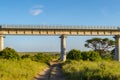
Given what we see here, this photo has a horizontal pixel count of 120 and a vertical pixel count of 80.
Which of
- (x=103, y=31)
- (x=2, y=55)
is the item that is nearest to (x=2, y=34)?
(x=2, y=55)

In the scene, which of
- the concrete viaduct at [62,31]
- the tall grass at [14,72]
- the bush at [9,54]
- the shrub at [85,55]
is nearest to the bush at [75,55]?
the shrub at [85,55]

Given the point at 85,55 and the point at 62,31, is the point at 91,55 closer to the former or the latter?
the point at 85,55

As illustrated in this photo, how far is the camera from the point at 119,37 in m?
70.8

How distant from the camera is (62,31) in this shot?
70125mm

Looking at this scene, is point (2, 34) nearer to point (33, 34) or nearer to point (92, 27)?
A: point (33, 34)

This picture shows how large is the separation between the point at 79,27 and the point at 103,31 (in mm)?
5886

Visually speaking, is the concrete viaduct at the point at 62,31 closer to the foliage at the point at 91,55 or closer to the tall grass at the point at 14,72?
the foliage at the point at 91,55

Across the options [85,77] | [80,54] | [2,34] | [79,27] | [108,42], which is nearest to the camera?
[85,77]

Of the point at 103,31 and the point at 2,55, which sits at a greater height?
the point at 103,31

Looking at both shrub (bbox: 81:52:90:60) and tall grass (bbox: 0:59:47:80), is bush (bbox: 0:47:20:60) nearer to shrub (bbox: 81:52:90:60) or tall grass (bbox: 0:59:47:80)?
shrub (bbox: 81:52:90:60)

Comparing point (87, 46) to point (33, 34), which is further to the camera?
point (87, 46)

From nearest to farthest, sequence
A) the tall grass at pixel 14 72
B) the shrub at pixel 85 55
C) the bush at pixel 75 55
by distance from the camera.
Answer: the tall grass at pixel 14 72 → the shrub at pixel 85 55 → the bush at pixel 75 55

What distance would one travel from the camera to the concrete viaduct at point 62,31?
67.2m

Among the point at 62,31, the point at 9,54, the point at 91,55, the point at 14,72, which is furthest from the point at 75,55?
the point at 14,72
